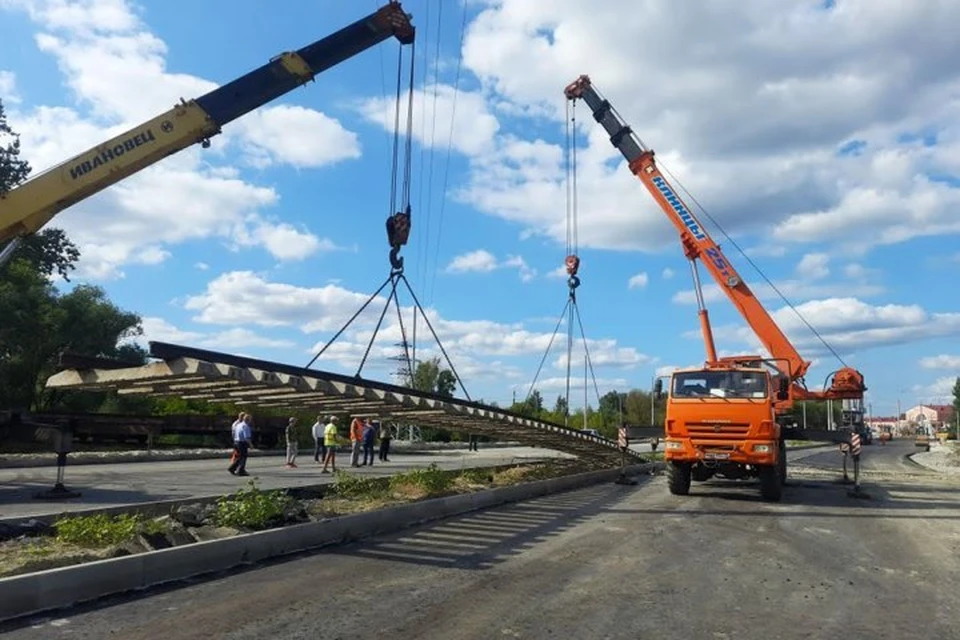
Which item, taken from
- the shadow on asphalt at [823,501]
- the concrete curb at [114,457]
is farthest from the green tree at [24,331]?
the shadow on asphalt at [823,501]

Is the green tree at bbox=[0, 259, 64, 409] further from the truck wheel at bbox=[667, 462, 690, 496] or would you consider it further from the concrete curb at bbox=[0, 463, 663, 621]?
the truck wheel at bbox=[667, 462, 690, 496]

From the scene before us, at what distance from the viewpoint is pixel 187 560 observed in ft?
26.5

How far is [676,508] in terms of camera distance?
49.2 ft

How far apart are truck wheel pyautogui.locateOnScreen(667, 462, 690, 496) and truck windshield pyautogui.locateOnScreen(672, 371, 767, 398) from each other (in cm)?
154

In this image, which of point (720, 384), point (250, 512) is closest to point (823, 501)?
point (720, 384)

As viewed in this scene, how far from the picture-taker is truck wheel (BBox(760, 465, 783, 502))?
1620cm

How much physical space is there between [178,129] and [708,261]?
668 inches

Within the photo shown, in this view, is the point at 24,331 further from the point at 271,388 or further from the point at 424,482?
the point at 271,388

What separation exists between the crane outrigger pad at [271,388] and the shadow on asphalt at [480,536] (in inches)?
85.0

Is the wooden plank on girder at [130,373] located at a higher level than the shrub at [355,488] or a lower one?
higher

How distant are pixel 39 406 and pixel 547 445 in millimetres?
27228

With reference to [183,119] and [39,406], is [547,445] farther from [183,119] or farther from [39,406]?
[39,406]

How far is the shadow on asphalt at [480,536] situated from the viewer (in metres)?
9.38

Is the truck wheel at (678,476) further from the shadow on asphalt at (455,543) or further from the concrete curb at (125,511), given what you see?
the concrete curb at (125,511)
